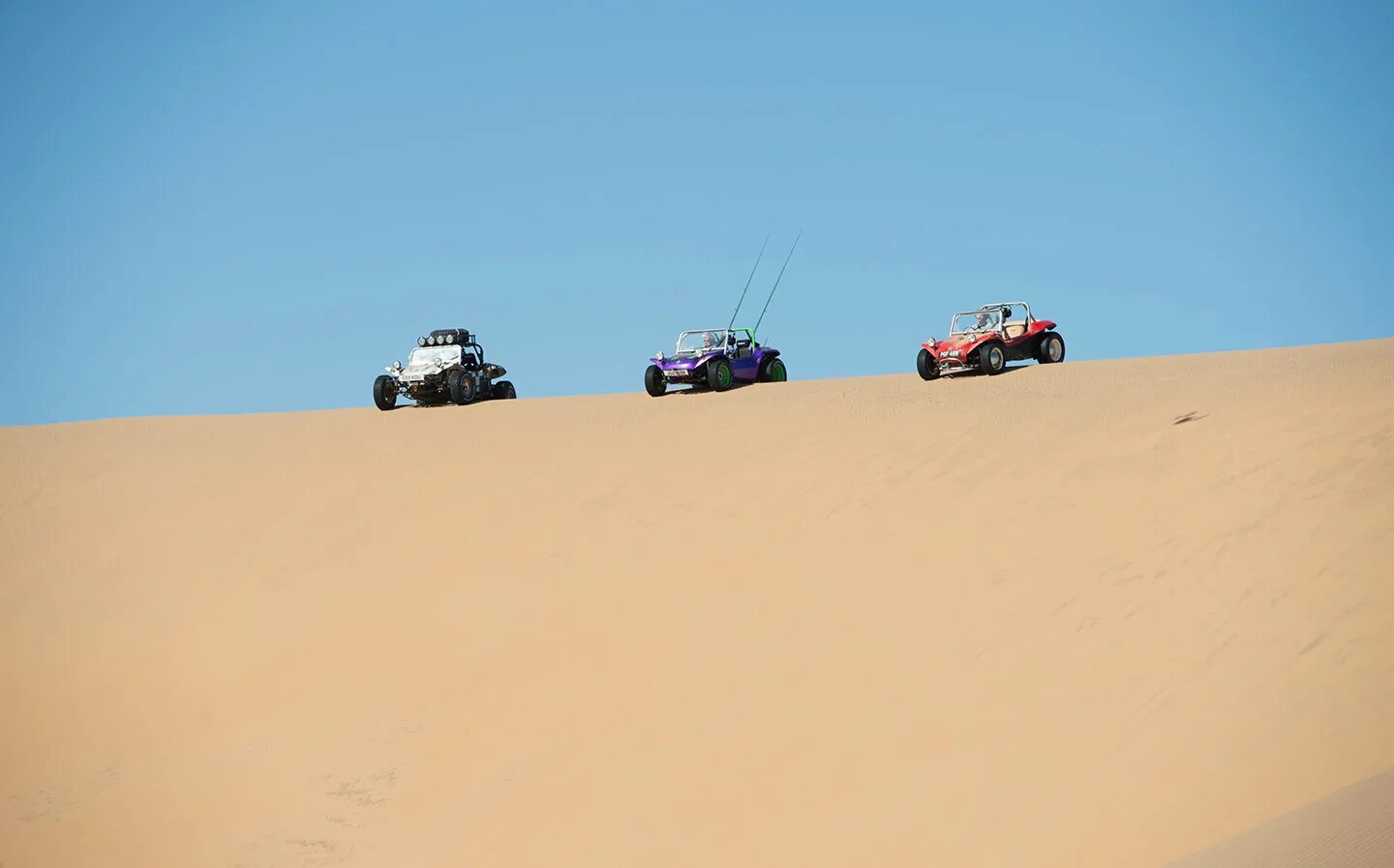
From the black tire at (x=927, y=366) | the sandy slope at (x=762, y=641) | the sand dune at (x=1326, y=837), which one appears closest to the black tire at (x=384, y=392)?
the sandy slope at (x=762, y=641)

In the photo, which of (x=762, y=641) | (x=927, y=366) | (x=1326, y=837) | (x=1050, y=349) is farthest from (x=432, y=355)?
(x=1326, y=837)

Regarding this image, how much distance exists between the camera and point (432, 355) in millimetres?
27484

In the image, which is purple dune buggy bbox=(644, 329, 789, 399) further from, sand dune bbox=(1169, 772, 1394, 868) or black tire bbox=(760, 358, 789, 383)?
sand dune bbox=(1169, 772, 1394, 868)

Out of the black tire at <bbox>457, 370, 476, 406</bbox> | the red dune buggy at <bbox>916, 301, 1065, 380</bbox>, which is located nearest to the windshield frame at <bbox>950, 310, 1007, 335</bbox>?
the red dune buggy at <bbox>916, 301, 1065, 380</bbox>

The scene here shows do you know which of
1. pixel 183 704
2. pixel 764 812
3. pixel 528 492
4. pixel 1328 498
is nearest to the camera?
pixel 764 812

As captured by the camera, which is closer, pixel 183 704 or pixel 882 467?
pixel 183 704

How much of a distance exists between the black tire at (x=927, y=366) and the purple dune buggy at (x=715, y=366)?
12.8ft

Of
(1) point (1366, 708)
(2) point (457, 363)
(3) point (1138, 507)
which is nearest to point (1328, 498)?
(3) point (1138, 507)

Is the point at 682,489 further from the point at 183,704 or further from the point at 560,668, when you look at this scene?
the point at 183,704

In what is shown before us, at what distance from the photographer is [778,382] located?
2488 cm

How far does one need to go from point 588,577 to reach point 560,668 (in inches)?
80.4

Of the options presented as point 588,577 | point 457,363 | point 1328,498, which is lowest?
point 1328,498

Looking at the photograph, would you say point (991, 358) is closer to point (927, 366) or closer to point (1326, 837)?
point (927, 366)

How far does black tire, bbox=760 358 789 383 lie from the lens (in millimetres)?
25094
